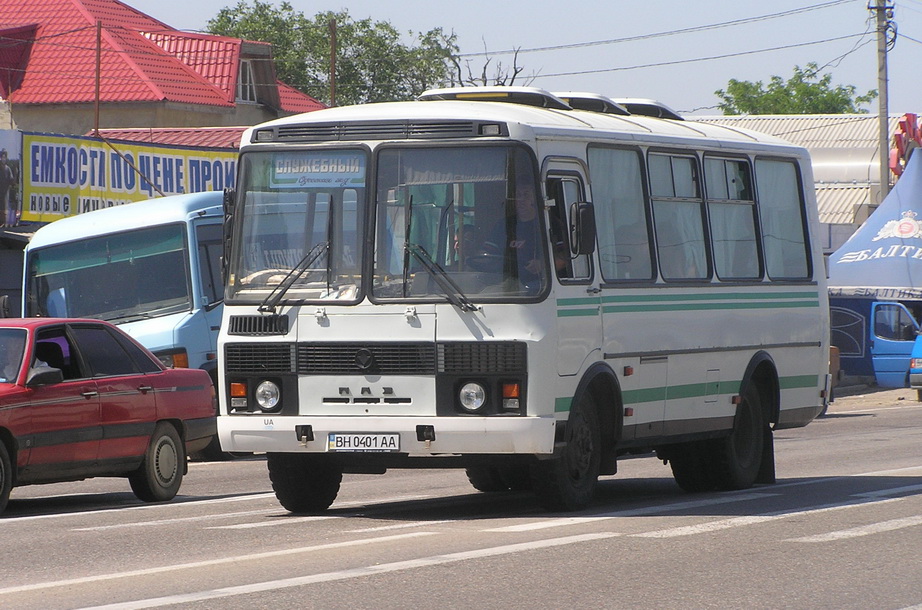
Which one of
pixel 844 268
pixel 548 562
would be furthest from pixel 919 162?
pixel 548 562

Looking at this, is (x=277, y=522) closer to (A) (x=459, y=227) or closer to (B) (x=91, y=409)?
(A) (x=459, y=227)

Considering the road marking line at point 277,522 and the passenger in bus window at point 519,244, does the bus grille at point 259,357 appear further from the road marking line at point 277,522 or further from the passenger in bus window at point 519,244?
the passenger in bus window at point 519,244

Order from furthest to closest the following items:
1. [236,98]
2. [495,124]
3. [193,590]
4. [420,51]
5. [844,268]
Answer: [420,51], [236,98], [844,268], [495,124], [193,590]

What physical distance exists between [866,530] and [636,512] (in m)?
1.80

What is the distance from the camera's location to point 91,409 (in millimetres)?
13445

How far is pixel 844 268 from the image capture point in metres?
39.8

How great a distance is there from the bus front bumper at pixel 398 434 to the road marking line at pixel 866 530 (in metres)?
1.85

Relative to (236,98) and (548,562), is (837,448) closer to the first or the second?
(548,562)

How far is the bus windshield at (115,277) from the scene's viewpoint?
63.3 feet

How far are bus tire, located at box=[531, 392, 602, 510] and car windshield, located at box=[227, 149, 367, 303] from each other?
1788 millimetres

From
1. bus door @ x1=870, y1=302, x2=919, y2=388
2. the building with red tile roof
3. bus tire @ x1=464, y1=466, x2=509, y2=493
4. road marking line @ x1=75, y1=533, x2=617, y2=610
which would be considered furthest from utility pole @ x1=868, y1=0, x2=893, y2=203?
road marking line @ x1=75, y1=533, x2=617, y2=610

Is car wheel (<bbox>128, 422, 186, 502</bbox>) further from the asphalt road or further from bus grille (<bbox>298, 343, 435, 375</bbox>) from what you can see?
bus grille (<bbox>298, 343, 435, 375</bbox>)

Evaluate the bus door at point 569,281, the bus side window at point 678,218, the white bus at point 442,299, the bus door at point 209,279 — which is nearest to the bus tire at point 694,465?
the white bus at point 442,299

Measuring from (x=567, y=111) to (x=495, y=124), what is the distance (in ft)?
5.48
